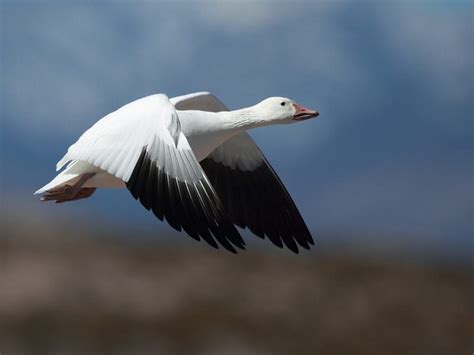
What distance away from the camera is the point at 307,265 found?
87.5 ft

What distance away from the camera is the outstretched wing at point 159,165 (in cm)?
977

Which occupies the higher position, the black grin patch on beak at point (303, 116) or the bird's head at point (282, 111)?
the bird's head at point (282, 111)

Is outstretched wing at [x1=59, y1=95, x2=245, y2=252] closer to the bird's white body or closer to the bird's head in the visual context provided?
the bird's white body

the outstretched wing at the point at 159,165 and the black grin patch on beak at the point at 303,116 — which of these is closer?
the outstretched wing at the point at 159,165

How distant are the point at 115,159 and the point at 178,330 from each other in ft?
41.4

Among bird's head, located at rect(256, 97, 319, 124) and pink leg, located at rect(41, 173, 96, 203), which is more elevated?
bird's head, located at rect(256, 97, 319, 124)

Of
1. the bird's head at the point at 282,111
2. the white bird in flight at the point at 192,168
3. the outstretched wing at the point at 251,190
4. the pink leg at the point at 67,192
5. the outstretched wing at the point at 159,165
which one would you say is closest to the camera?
the outstretched wing at the point at 159,165

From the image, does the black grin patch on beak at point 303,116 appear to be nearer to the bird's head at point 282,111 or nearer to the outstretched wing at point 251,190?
the bird's head at point 282,111

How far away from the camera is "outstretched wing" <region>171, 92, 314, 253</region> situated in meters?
12.1

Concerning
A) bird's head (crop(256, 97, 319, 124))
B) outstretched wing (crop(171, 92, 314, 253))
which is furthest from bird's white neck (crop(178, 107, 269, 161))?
outstretched wing (crop(171, 92, 314, 253))

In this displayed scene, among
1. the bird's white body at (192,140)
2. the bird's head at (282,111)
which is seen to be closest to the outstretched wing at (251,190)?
the bird's head at (282,111)

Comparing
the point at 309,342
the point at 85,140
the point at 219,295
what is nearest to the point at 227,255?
the point at 219,295

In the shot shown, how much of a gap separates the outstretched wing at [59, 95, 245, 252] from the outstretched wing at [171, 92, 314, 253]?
132cm

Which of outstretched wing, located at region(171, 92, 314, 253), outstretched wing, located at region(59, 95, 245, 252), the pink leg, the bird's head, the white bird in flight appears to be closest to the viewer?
outstretched wing, located at region(59, 95, 245, 252)
